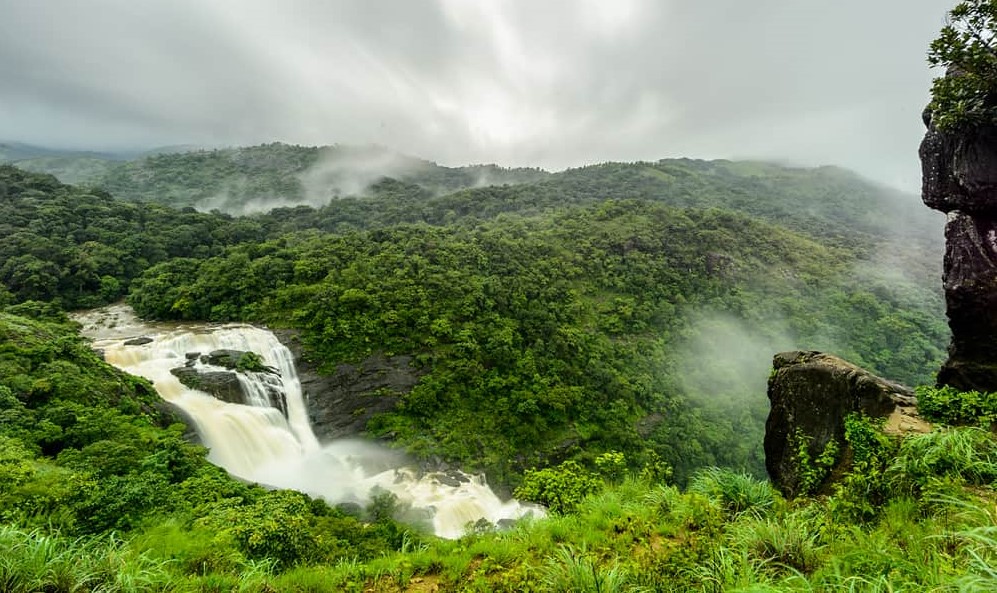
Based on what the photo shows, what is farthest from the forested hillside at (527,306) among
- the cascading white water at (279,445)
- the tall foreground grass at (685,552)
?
the tall foreground grass at (685,552)

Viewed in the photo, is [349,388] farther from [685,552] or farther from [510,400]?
[685,552]

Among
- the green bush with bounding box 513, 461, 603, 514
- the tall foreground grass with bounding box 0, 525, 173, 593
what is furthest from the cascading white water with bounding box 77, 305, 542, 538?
the tall foreground grass with bounding box 0, 525, 173, 593

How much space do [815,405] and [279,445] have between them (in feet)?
72.0

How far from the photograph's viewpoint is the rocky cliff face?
7.99 m

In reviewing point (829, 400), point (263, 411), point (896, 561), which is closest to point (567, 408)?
point (263, 411)

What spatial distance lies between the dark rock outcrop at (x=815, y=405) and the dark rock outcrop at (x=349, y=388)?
68.8 feet

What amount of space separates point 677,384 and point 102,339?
40.7 m

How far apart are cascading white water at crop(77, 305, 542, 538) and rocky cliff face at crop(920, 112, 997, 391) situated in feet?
56.0

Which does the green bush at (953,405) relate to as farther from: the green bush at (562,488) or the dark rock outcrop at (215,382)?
the dark rock outcrop at (215,382)

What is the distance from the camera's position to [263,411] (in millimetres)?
20844

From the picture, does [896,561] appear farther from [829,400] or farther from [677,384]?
[677,384]

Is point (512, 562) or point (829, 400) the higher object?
point (829, 400)

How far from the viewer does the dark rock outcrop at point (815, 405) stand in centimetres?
743

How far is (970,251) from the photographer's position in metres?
8.40
